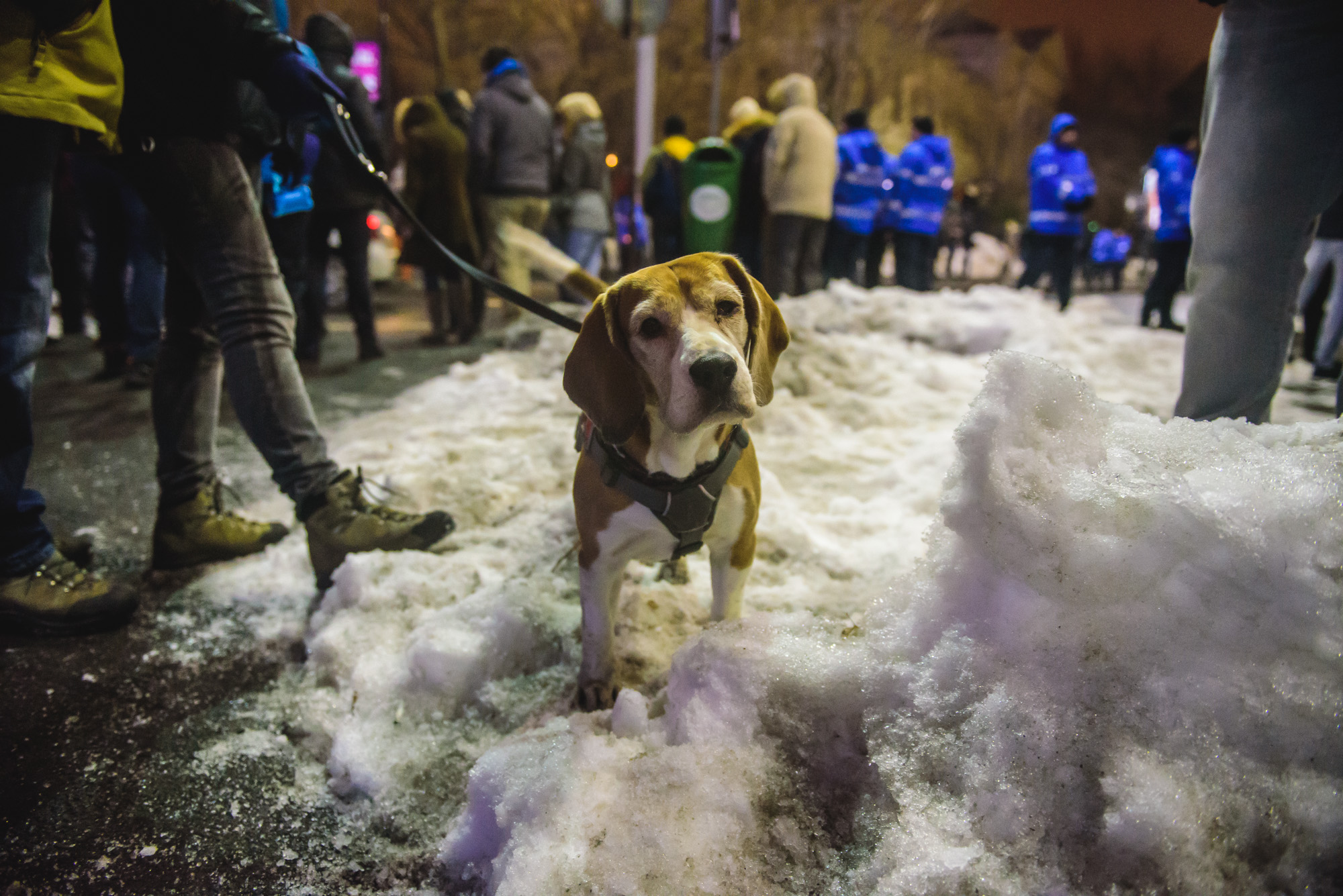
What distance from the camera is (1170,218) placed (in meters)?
6.23

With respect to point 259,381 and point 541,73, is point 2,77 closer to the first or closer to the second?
point 259,381

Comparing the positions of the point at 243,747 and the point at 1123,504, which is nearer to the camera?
the point at 1123,504

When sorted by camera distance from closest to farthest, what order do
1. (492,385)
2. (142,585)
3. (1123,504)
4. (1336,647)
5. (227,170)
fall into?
(1336,647)
(1123,504)
(227,170)
(142,585)
(492,385)

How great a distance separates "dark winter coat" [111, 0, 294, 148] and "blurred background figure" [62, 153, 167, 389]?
8.18 feet

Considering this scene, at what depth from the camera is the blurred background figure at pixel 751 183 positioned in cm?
623

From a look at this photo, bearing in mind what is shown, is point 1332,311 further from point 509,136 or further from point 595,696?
point 509,136

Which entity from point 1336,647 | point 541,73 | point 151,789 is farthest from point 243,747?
point 541,73

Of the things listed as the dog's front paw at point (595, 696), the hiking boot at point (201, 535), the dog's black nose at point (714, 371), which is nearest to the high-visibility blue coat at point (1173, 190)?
the dog's black nose at point (714, 371)

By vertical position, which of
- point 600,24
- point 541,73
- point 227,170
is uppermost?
point 600,24

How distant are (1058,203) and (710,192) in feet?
11.2

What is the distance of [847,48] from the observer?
927 inches

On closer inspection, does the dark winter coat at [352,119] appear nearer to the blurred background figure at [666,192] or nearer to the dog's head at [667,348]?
the blurred background figure at [666,192]

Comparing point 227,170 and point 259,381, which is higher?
point 227,170

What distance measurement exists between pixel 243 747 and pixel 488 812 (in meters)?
0.67
